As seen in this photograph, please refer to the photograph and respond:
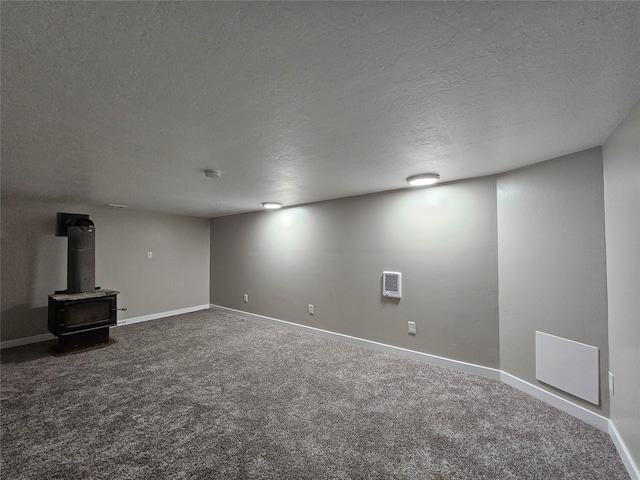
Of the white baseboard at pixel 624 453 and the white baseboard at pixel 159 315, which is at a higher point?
the white baseboard at pixel 624 453

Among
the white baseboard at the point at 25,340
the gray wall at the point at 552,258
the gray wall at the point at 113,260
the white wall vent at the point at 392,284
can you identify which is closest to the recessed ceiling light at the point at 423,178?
the gray wall at the point at 552,258

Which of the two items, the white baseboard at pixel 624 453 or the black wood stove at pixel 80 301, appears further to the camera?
the black wood stove at pixel 80 301

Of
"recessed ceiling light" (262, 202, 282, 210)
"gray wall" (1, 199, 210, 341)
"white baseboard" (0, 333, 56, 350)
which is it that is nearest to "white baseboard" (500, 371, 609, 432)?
"recessed ceiling light" (262, 202, 282, 210)

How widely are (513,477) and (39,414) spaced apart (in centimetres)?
334

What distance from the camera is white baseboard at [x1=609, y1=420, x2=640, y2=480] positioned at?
1.39 metres

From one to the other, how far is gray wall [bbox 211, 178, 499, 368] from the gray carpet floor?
19.1 inches

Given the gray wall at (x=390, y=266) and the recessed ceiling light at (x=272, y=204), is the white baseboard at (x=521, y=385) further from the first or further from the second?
the recessed ceiling light at (x=272, y=204)

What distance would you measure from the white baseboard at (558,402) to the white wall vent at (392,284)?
4.11 ft

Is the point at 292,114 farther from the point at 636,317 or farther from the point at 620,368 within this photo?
the point at 620,368

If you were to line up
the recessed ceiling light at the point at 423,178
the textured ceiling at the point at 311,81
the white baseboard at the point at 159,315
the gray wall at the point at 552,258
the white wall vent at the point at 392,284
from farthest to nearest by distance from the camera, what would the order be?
the white baseboard at the point at 159,315 < the white wall vent at the point at 392,284 < the recessed ceiling light at the point at 423,178 < the gray wall at the point at 552,258 < the textured ceiling at the point at 311,81

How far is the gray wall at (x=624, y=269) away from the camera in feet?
4.55

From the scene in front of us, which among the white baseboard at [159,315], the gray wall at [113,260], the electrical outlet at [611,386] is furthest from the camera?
the white baseboard at [159,315]

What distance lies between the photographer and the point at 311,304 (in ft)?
13.1

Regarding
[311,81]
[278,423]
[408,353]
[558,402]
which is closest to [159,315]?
[278,423]
